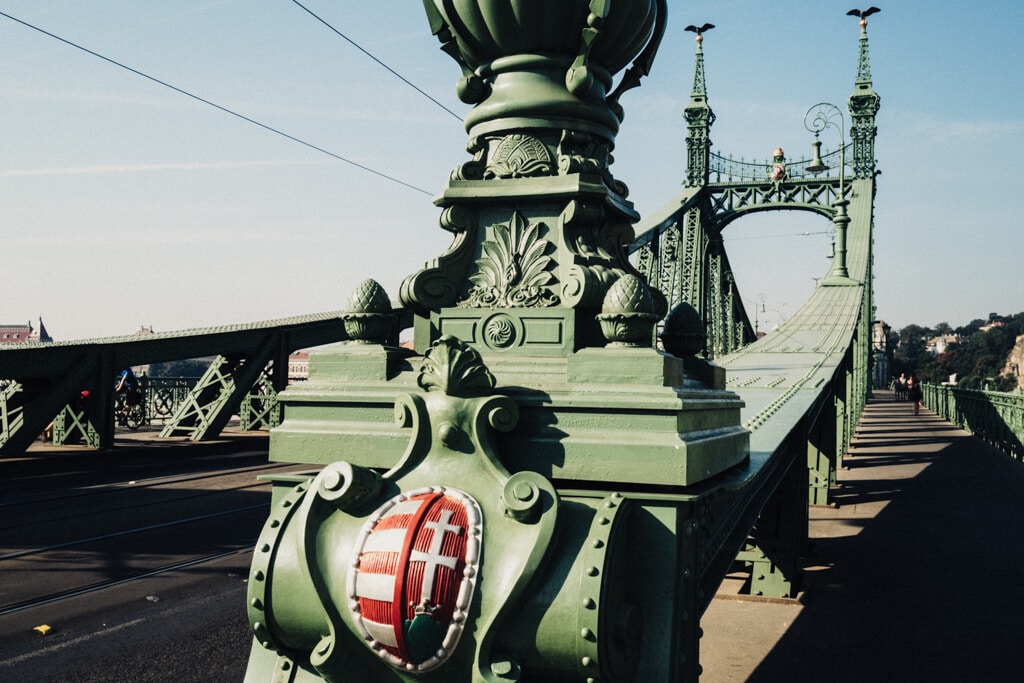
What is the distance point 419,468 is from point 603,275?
90cm

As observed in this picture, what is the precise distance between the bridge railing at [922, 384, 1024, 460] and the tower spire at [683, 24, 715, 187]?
9901 millimetres

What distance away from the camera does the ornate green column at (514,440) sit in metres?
2.06

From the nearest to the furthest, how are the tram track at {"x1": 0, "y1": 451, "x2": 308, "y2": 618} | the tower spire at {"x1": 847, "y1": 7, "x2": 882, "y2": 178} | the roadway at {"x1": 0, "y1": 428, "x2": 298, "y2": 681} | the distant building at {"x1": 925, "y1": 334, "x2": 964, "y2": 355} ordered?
1. the roadway at {"x1": 0, "y1": 428, "x2": 298, "y2": 681}
2. the tram track at {"x1": 0, "y1": 451, "x2": 308, "y2": 618}
3. the tower spire at {"x1": 847, "y1": 7, "x2": 882, "y2": 178}
4. the distant building at {"x1": 925, "y1": 334, "x2": 964, "y2": 355}

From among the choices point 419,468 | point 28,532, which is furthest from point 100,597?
point 419,468

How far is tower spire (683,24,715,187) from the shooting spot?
24672 mm

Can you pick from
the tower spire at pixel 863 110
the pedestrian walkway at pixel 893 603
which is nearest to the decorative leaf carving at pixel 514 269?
the pedestrian walkway at pixel 893 603

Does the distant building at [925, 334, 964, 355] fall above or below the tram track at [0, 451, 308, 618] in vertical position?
above

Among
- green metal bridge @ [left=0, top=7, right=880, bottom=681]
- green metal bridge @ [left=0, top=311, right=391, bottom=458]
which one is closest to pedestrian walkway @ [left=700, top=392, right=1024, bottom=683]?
green metal bridge @ [left=0, top=7, right=880, bottom=681]

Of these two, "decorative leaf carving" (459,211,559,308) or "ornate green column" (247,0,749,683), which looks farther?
"decorative leaf carving" (459,211,559,308)

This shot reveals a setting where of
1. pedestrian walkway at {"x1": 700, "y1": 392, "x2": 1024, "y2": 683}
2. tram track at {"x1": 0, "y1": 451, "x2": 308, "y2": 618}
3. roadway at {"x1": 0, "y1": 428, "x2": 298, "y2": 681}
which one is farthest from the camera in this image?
tram track at {"x1": 0, "y1": 451, "x2": 308, "y2": 618}

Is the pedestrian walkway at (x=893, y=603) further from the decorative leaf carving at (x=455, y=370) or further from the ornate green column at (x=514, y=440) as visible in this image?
the decorative leaf carving at (x=455, y=370)

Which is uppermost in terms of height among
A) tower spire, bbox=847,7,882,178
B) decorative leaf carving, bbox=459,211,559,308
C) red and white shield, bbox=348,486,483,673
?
tower spire, bbox=847,7,882,178

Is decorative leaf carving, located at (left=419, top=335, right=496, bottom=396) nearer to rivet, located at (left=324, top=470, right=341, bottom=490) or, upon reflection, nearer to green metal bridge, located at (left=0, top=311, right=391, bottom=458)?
rivet, located at (left=324, top=470, right=341, bottom=490)

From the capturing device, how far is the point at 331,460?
260 cm
